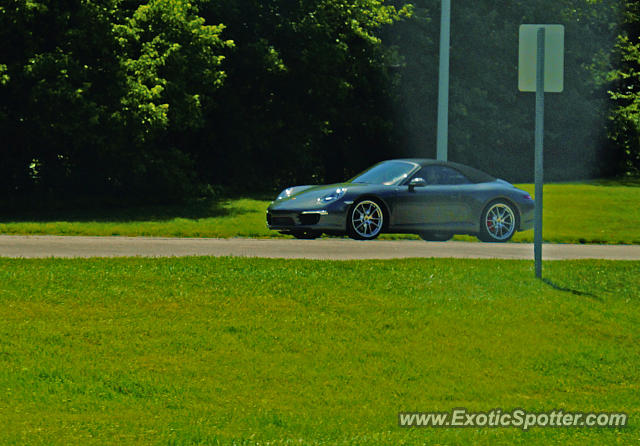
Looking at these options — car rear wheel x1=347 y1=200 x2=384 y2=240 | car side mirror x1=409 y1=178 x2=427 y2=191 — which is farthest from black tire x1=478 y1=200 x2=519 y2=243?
car rear wheel x1=347 y1=200 x2=384 y2=240

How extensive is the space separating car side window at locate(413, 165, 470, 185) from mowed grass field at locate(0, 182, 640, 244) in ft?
7.66

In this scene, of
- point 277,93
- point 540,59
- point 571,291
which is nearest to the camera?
point 571,291

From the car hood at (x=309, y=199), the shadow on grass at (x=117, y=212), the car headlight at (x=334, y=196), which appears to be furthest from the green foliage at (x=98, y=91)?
the car headlight at (x=334, y=196)

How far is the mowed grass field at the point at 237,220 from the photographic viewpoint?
20.0m

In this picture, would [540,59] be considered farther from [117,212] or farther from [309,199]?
[117,212]

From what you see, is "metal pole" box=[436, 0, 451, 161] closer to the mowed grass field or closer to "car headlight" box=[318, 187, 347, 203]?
the mowed grass field

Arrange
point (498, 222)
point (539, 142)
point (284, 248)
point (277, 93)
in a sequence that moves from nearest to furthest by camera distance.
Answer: point (539, 142) < point (284, 248) < point (498, 222) < point (277, 93)

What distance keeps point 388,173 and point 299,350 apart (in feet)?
27.9

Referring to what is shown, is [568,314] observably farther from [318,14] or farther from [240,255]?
[318,14]

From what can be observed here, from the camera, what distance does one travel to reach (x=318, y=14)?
3253cm

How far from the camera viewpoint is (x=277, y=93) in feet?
113

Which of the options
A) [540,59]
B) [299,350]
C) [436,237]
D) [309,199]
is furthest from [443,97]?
[299,350]

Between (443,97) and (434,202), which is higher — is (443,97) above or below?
above

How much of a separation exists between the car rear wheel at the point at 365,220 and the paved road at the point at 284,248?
181 millimetres
